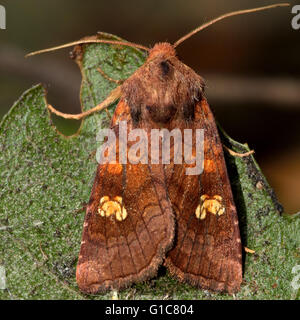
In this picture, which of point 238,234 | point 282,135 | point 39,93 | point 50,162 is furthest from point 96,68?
point 282,135

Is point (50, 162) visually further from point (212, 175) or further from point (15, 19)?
point (15, 19)

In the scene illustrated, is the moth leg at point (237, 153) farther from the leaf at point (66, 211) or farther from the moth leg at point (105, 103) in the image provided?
the moth leg at point (105, 103)

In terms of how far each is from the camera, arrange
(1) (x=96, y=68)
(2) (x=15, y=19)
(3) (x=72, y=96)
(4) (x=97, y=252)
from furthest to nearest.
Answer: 1. (2) (x=15, y=19)
2. (3) (x=72, y=96)
3. (1) (x=96, y=68)
4. (4) (x=97, y=252)

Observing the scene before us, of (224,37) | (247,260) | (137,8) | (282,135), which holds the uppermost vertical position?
(137,8)

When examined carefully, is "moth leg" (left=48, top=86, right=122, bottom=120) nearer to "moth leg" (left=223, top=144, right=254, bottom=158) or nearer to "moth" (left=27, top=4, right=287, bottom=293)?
"moth" (left=27, top=4, right=287, bottom=293)

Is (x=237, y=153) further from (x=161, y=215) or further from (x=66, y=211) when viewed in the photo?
(x=66, y=211)

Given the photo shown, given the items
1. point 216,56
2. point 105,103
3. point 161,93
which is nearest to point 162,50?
point 161,93
